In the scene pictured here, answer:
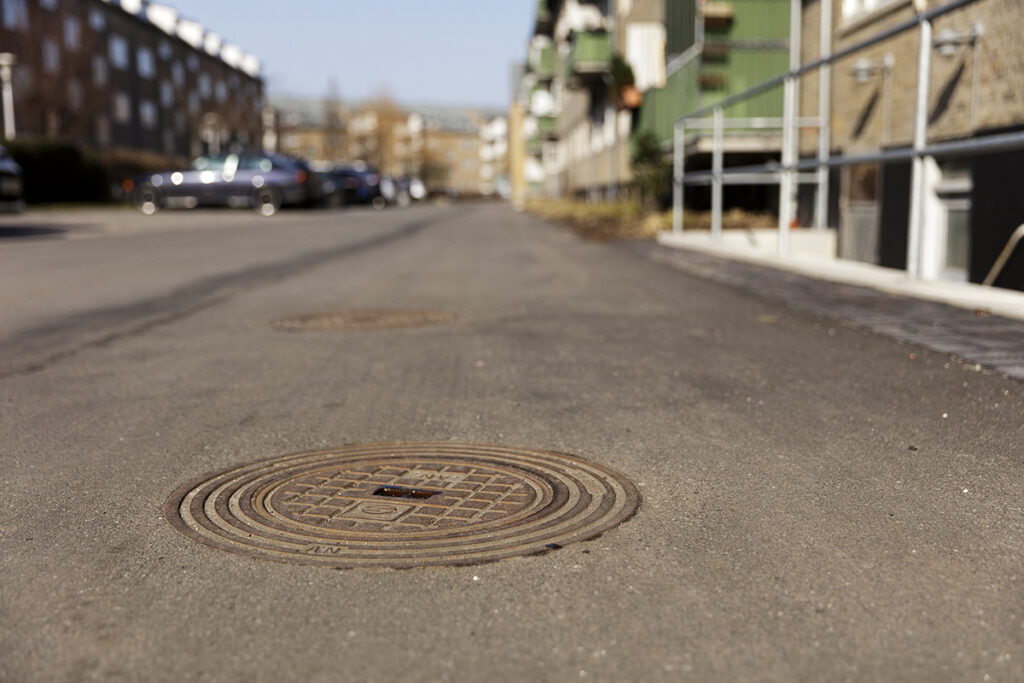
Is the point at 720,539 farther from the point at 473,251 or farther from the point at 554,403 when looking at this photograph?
the point at 473,251

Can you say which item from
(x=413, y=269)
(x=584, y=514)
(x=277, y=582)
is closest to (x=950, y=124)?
(x=413, y=269)

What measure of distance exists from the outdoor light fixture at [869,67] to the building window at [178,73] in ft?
219

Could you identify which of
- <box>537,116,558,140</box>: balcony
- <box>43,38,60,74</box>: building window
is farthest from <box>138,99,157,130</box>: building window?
<box>537,116,558,140</box>: balcony

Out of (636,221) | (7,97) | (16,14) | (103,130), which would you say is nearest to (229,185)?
(636,221)

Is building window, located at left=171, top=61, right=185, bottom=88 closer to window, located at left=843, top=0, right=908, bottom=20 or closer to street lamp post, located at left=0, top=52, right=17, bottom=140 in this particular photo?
street lamp post, located at left=0, top=52, right=17, bottom=140

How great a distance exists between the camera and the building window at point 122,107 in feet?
209

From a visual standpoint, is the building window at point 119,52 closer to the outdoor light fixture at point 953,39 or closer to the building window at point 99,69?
the building window at point 99,69

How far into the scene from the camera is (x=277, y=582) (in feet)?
8.46

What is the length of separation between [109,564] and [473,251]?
1277cm

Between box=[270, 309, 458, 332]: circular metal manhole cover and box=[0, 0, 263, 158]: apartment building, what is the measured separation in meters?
43.3

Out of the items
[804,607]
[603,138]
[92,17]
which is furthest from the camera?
[92,17]

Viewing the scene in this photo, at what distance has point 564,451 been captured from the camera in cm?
381

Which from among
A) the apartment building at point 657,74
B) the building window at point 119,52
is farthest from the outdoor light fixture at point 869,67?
the building window at point 119,52

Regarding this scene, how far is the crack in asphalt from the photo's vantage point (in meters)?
6.21
